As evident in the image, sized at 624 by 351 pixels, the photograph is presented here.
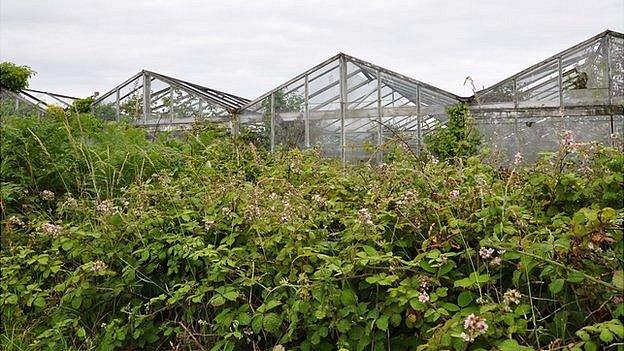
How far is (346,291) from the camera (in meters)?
1.81

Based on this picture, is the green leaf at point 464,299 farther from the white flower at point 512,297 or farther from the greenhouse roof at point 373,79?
the greenhouse roof at point 373,79

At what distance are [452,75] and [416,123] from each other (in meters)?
1.29

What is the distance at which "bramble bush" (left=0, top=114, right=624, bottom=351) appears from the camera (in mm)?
1531

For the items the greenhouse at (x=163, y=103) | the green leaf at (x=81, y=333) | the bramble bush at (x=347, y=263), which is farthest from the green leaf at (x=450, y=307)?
the greenhouse at (x=163, y=103)

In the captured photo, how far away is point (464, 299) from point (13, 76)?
14013mm

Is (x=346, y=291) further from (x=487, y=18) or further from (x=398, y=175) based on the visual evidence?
(x=487, y=18)

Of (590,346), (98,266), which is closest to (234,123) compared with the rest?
(98,266)

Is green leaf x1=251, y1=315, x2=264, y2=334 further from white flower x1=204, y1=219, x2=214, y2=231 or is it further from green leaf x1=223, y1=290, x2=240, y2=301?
white flower x1=204, y1=219, x2=214, y2=231

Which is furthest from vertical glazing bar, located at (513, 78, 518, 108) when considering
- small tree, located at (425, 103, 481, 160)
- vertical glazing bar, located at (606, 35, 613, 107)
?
vertical glazing bar, located at (606, 35, 613, 107)

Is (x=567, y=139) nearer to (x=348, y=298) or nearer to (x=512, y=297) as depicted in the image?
Result: (x=512, y=297)

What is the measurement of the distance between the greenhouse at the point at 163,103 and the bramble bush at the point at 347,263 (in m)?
9.19

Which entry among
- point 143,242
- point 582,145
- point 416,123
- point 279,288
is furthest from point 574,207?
point 416,123

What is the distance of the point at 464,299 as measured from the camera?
1.67m

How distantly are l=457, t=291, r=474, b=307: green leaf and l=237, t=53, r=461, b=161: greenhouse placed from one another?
9.53 metres
